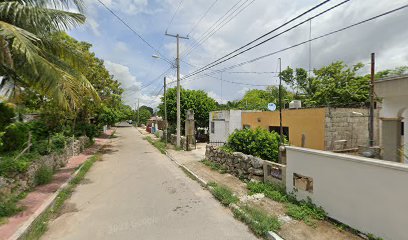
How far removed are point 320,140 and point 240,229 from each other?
8130 mm

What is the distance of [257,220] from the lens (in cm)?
588

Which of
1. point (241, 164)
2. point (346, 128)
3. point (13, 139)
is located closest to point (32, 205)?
point (13, 139)

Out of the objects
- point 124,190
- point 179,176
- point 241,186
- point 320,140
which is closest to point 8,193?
point 124,190

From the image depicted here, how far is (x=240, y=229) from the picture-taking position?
580 cm

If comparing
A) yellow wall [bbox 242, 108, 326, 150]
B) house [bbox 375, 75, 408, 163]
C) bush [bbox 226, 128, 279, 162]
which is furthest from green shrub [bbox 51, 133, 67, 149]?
house [bbox 375, 75, 408, 163]

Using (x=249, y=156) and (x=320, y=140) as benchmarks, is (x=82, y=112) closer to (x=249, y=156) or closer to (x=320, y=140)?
(x=249, y=156)

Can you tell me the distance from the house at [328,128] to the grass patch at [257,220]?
23.8 ft

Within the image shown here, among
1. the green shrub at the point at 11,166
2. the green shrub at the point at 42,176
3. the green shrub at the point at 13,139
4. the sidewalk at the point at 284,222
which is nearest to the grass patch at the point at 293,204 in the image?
the sidewalk at the point at 284,222

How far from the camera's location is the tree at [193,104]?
2597 cm

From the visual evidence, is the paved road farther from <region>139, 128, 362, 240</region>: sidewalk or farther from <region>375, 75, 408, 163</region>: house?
<region>375, 75, 408, 163</region>: house

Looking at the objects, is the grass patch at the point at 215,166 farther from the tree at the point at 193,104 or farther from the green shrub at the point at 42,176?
the tree at the point at 193,104

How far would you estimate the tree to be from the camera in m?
26.0

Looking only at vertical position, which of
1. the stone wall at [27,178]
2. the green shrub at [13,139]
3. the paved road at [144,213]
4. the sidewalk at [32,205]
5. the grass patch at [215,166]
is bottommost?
the paved road at [144,213]

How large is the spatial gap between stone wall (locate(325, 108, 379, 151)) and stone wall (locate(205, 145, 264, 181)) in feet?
15.8
